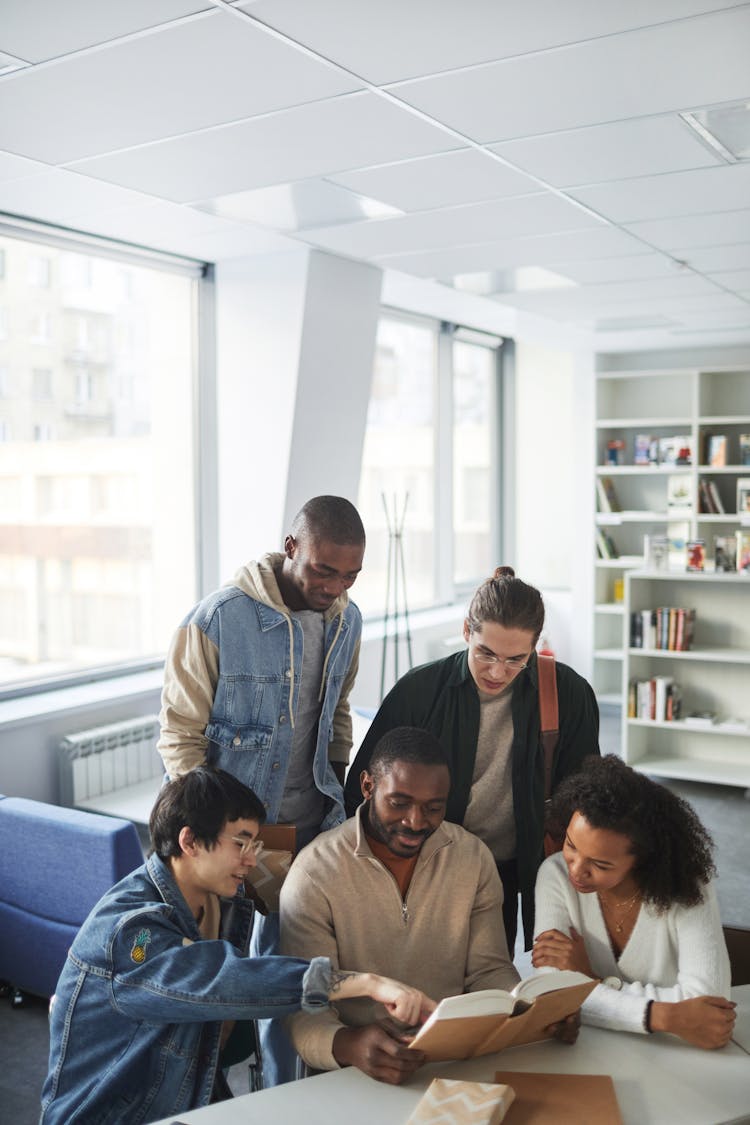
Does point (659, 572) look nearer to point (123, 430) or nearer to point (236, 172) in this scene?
point (123, 430)

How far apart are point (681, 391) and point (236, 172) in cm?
516

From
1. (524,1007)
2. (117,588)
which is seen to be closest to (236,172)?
(117,588)

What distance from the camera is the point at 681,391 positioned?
7832 mm

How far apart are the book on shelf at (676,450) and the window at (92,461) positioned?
378cm

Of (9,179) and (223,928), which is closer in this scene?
(223,928)

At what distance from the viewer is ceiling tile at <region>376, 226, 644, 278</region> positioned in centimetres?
441

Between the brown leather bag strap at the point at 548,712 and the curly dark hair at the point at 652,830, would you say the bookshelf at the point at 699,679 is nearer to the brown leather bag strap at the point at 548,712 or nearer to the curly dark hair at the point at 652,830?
the brown leather bag strap at the point at 548,712

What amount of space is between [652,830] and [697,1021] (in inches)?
13.4

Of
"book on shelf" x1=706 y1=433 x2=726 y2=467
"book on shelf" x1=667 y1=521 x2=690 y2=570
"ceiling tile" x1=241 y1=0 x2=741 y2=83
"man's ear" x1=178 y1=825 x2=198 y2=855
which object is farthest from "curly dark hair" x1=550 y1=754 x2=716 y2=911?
"book on shelf" x1=706 y1=433 x2=726 y2=467

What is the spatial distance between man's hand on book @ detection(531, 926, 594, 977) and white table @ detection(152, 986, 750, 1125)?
12 centimetres

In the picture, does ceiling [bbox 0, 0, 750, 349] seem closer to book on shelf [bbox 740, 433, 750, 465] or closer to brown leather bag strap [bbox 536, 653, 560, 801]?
brown leather bag strap [bbox 536, 653, 560, 801]

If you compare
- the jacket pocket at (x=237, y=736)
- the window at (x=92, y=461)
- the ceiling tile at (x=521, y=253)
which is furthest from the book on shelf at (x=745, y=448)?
the jacket pocket at (x=237, y=736)

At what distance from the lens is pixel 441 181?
3.56m

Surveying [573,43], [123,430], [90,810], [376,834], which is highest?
[573,43]
